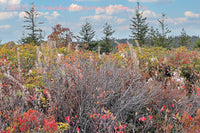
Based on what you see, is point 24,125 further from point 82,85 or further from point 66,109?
point 82,85

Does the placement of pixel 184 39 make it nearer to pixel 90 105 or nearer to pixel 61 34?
pixel 61 34

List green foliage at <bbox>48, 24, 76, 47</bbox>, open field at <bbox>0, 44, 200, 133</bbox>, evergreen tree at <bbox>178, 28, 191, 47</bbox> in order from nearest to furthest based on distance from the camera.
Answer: open field at <bbox>0, 44, 200, 133</bbox> → green foliage at <bbox>48, 24, 76, 47</bbox> → evergreen tree at <bbox>178, 28, 191, 47</bbox>

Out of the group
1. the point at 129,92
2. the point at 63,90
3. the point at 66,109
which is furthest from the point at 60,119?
the point at 129,92

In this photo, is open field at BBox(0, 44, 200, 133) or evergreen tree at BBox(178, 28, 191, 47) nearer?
open field at BBox(0, 44, 200, 133)

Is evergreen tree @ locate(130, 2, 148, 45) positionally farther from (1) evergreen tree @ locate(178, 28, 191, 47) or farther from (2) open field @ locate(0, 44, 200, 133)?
(2) open field @ locate(0, 44, 200, 133)

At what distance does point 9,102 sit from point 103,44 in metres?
40.9

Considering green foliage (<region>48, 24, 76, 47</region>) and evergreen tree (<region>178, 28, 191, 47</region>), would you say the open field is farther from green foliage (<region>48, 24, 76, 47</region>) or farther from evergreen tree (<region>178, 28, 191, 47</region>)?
evergreen tree (<region>178, 28, 191, 47</region>)

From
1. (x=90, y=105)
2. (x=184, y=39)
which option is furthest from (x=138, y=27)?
(x=90, y=105)

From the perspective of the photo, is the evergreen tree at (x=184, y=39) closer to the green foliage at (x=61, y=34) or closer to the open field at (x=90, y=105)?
the green foliage at (x=61, y=34)

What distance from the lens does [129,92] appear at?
370 centimetres

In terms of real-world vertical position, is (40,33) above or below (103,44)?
above

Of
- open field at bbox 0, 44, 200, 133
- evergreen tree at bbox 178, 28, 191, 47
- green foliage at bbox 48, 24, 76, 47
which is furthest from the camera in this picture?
evergreen tree at bbox 178, 28, 191, 47

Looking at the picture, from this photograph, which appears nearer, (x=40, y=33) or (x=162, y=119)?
(x=162, y=119)

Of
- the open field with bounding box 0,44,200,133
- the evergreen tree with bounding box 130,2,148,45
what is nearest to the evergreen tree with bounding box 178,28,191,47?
the evergreen tree with bounding box 130,2,148,45
